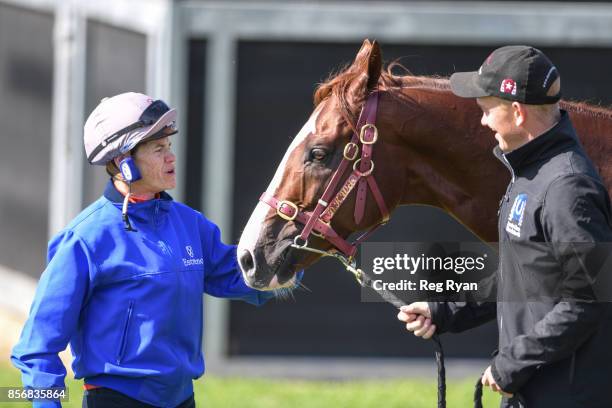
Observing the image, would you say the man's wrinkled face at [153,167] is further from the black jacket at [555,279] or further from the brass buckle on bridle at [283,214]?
the black jacket at [555,279]

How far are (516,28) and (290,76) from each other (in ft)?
4.60

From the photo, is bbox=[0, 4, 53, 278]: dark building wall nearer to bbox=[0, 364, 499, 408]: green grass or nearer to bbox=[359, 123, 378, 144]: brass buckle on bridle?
bbox=[0, 364, 499, 408]: green grass

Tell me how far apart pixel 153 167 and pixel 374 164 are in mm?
749

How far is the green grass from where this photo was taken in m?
6.30

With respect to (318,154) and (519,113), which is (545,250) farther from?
(318,154)

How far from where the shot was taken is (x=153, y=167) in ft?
11.6

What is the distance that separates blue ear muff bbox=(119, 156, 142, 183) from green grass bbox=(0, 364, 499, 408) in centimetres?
301

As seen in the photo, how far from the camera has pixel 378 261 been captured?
151 inches

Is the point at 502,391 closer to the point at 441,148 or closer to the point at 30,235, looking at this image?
the point at 441,148

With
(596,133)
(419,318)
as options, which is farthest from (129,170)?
(596,133)

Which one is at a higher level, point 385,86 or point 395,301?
point 385,86

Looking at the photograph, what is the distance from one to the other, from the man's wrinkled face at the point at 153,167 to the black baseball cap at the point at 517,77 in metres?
1.01

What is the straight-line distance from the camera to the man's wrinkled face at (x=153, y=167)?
3525 millimetres

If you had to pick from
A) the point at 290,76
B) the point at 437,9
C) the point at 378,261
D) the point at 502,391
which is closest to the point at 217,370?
the point at 290,76
